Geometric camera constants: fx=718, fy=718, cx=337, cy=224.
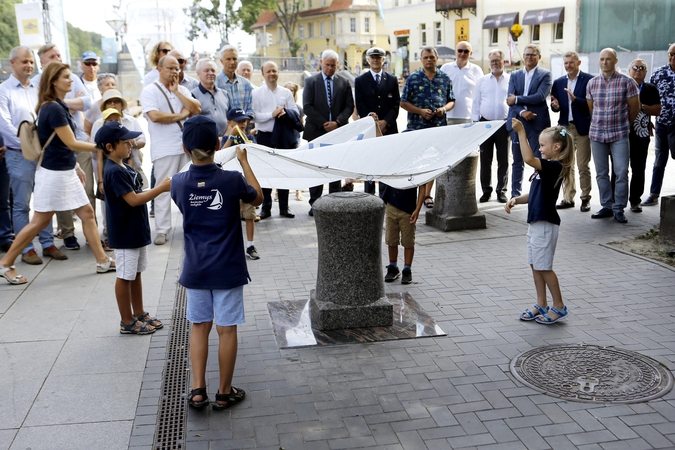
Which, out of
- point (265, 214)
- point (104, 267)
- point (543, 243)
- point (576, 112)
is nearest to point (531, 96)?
point (576, 112)

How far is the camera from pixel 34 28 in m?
24.6

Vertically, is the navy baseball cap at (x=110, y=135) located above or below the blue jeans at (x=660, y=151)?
above

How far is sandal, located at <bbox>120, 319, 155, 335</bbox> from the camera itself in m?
5.99

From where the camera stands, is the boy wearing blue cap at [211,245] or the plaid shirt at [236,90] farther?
the plaid shirt at [236,90]

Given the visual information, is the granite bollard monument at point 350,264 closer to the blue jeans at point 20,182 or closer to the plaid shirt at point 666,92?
the blue jeans at point 20,182

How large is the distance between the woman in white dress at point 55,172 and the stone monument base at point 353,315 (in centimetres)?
301

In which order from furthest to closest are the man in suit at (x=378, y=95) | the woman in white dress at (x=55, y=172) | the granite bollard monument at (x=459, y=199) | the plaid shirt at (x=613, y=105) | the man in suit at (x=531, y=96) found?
the man in suit at (x=531, y=96)
the man in suit at (x=378, y=95)
the plaid shirt at (x=613, y=105)
the granite bollard monument at (x=459, y=199)
the woman in white dress at (x=55, y=172)

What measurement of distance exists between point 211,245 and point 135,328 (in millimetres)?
1932

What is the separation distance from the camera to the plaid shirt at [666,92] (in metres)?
9.83

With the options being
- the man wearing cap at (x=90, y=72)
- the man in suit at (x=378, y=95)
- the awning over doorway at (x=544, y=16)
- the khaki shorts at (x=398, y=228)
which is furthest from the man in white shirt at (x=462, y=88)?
the awning over doorway at (x=544, y=16)

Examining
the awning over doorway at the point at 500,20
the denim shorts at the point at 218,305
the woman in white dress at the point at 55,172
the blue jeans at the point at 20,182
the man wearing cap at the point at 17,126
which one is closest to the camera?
the denim shorts at the point at 218,305

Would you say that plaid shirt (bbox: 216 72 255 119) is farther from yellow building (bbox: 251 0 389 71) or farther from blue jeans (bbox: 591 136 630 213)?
yellow building (bbox: 251 0 389 71)

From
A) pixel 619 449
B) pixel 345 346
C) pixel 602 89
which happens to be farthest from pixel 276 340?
pixel 602 89

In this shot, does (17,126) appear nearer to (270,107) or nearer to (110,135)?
(110,135)
